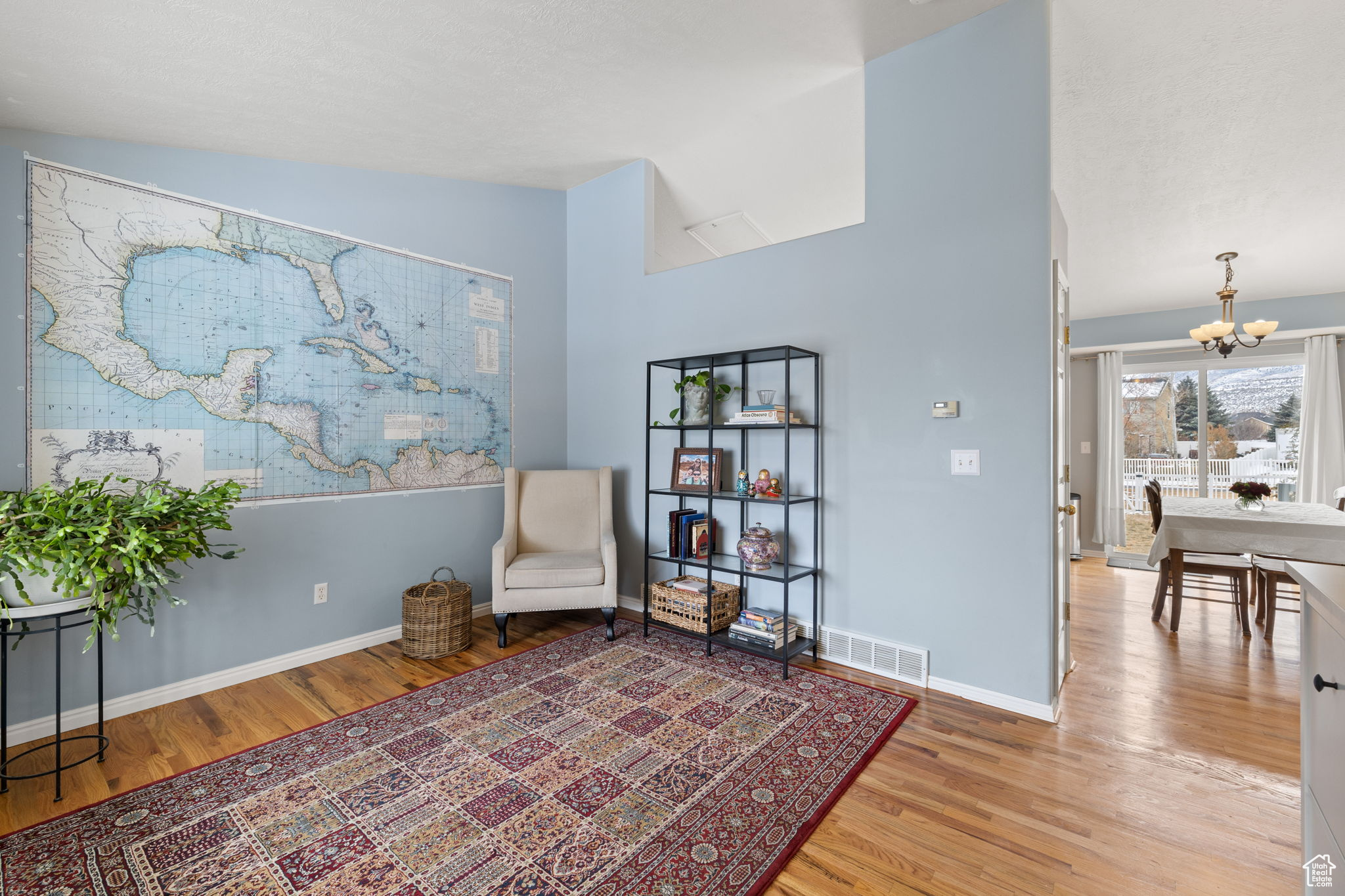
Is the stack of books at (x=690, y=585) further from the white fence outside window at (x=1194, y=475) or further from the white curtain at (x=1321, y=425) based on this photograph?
the white curtain at (x=1321, y=425)

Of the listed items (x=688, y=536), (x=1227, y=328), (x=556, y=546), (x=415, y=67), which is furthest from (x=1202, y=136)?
(x=556, y=546)

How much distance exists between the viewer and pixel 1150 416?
19.4ft

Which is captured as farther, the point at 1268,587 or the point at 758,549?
the point at 1268,587

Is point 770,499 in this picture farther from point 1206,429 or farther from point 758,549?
point 1206,429

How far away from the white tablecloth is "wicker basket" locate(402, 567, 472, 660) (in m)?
4.29

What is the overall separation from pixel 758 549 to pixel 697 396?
94 centimetres

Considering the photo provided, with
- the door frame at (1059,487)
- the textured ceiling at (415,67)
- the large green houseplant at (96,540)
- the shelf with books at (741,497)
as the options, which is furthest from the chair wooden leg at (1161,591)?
the large green houseplant at (96,540)

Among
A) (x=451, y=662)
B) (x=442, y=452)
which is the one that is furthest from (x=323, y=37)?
(x=451, y=662)

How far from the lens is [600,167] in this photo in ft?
12.6

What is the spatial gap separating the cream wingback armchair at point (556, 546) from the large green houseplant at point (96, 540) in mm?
1437

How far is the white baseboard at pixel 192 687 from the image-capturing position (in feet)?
7.36

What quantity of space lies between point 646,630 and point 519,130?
2869 mm

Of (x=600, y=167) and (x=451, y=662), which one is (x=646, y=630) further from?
(x=600, y=167)

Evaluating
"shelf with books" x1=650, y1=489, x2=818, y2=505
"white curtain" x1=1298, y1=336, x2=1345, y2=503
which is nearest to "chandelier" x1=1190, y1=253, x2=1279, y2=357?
"white curtain" x1=1298, y1=336, x2=1345, y2=503
